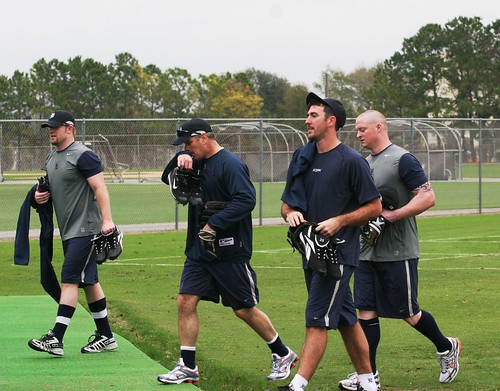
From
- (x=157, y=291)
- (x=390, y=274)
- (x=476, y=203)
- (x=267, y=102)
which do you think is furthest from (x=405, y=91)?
(x=390, y=274)

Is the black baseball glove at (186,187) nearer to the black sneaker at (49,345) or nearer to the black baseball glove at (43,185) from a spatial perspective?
the black baseball glove at (43,185)

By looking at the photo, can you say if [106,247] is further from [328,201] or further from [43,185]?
[328,201]

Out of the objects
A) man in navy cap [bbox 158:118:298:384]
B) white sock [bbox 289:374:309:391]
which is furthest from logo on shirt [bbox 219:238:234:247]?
white sock [bbox 289:374:309:391]

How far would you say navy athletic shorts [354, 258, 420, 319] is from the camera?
27.2 ft

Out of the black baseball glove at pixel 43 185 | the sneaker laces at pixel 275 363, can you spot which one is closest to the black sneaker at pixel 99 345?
the black baseball glove at pixel 43 185

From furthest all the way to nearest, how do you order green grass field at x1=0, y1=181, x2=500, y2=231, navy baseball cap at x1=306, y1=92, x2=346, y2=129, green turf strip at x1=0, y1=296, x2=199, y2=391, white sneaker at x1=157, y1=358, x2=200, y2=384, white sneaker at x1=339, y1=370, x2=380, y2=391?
green grass field at x1=0, y1=181, x2=500, y2=231 → green turf strip at x1=0, y1=296, x2=199, y2=391 → white sneaker at x1=157, y1=358, x2=200, y2=384 → white sneaker at x1=339, y1=370, x2=380, y2=391 → navy baseball cap at x1=306, y1=92, x2=346, y2=129

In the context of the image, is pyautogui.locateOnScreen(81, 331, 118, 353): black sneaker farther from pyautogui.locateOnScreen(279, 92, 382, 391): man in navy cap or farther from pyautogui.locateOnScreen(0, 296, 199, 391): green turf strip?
pyautogui.locateOnScreen(279, 92, 382, 391): man in navy cap

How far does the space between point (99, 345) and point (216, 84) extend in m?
80.8

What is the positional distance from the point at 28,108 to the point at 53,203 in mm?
66696

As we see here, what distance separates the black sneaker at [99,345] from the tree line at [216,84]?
2552 inches

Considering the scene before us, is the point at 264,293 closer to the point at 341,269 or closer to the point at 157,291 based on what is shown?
the point at 157,291

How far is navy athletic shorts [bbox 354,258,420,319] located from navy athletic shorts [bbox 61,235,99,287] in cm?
253

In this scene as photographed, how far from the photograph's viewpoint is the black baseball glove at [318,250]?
7.20m

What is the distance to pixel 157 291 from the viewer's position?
14.5 m
